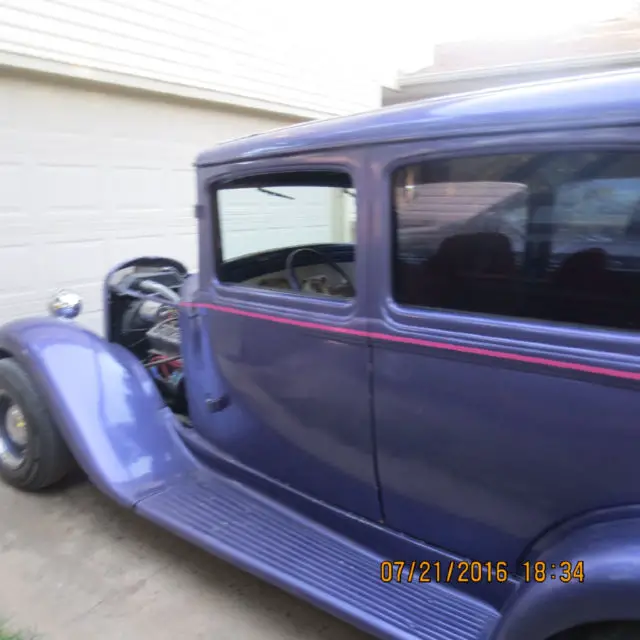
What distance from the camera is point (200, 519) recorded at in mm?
2592

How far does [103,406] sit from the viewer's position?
300cm

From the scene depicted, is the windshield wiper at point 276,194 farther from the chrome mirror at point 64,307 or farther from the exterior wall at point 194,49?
the exterior wall at point 194,49

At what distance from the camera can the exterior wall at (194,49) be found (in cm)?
507

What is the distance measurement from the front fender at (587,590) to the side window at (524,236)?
57cm

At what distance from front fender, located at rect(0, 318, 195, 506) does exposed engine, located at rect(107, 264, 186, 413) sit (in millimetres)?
350

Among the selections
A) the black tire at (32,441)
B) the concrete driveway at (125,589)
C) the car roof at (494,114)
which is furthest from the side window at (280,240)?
the concrete driveway at (125,589)

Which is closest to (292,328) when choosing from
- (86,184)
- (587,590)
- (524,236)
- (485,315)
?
(485,315)

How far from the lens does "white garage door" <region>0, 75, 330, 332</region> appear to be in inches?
199

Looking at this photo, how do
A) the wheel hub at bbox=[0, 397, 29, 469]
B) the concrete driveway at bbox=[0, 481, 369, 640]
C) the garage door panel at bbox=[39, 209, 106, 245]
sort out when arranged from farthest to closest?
the garage door panel at bbox=[39, 209, 106, 245], the wheel hub at bbox=[0, 397, 29, 469], the concrete driveway at bbox=[0, 481, 369, 640]

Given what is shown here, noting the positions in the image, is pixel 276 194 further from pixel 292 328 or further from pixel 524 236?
pixel 524 236

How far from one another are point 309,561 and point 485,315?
1.13m

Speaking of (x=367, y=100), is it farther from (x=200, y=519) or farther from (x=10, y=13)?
(x=200, y=519)

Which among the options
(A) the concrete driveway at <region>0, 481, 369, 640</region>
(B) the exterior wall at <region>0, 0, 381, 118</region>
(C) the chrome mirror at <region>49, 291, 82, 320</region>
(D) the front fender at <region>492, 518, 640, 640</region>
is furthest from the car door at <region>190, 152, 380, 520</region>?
(B) the exterior wall at <region>0, 0, 381, 118</region>
